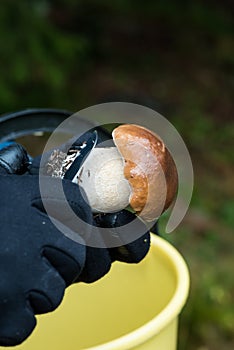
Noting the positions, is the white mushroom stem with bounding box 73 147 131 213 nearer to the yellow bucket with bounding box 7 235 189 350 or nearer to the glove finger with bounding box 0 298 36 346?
the glove finger with bounding box 0 298 36 346

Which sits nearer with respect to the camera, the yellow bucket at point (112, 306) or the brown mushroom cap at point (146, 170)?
the brown mushroom cap at point (146, 170)

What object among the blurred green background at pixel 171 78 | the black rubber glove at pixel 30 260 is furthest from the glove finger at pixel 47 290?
the blurred green background at pixel 171 78

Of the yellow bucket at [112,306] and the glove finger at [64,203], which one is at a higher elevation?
the glove finger at [64,203]

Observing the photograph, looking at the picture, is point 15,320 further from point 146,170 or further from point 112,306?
point 112,306

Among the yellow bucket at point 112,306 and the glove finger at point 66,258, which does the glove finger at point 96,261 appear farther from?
the yellow bucket at point 112,306

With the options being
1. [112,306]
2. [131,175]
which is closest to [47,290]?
[131,175]

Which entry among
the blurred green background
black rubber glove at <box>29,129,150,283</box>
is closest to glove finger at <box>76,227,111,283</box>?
black rubber glove at <box>29,129,150,283</box>

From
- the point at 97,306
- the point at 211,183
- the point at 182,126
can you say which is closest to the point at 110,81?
the point at 182,126
